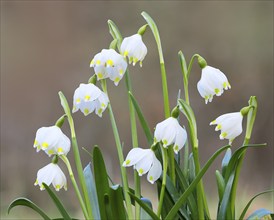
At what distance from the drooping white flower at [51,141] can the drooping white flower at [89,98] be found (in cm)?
6

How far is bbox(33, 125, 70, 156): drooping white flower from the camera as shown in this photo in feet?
2.82

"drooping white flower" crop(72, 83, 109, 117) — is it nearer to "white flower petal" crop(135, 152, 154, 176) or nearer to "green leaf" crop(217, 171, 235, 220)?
"white flower petal" crop(135, 152, 154, 176)

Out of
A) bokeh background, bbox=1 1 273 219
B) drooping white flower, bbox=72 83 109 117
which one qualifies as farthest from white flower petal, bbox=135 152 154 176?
bokeh background, bbox=1 1 273 219

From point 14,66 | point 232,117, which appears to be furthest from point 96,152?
point 14,66

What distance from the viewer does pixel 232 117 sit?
865 millimetres

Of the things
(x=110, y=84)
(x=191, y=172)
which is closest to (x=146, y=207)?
(x=191, y=172)

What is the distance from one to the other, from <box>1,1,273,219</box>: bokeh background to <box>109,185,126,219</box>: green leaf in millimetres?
1077

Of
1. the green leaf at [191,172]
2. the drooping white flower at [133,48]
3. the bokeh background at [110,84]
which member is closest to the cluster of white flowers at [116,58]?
the drooping white flower at [133,48]

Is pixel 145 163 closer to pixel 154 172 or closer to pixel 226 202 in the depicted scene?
pixel 154 172

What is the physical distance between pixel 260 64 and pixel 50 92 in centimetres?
82

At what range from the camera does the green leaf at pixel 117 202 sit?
0.88m

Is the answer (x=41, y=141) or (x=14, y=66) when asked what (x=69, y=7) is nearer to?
(x=14, y=66)

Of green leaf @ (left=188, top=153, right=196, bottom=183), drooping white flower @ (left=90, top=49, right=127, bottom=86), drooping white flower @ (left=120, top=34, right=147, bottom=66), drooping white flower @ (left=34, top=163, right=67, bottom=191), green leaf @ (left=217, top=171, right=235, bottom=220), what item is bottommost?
green leaf @ (left=217, top=171, right=235, bottom=220)

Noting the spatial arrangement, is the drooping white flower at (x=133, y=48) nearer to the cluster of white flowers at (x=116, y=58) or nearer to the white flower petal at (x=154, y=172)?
the cluster of white flowers at (x=116, y=58)
